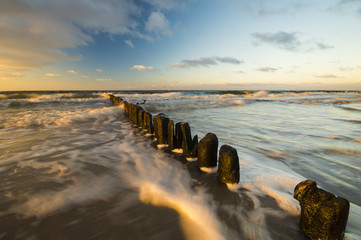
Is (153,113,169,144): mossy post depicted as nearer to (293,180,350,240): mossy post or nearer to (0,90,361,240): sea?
(0,90,361,240): sea

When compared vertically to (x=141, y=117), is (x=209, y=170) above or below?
below

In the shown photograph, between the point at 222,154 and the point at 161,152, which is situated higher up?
the point at 222,154

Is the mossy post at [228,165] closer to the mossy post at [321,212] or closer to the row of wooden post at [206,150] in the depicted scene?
the row of wooden post at [206,150]

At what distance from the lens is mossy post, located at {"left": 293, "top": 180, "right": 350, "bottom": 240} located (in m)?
1.16

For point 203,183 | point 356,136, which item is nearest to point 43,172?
point 203,183

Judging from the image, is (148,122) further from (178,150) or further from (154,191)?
(154,191)

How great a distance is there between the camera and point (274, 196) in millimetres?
2008

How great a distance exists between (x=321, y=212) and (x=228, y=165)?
3.25ft

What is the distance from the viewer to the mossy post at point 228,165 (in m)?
2.02

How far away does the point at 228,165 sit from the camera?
2.10 metres

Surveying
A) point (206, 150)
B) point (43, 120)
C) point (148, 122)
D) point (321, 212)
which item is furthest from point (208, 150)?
point (43, 120)

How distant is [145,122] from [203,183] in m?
3.50

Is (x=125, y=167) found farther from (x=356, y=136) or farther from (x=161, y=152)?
(x=356, y=136)

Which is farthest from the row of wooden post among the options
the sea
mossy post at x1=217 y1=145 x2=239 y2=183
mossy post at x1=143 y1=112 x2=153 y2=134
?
mossy post at x1=143 y1=112 x2=153 y2=134
